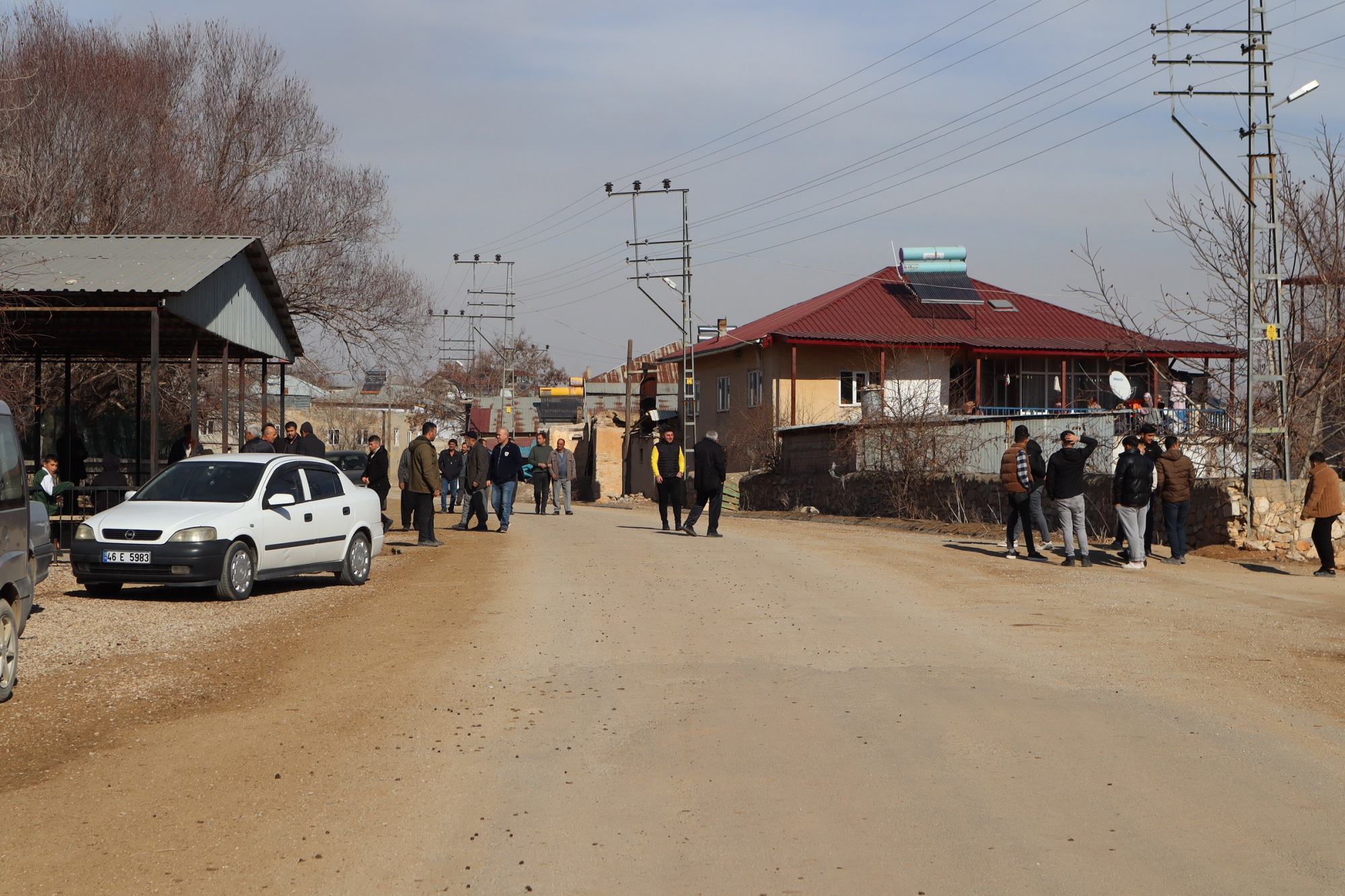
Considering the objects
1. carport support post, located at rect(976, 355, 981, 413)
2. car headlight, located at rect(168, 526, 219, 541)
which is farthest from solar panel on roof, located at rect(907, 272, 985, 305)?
car headlight, located at rect(168, 526, 219, 541)

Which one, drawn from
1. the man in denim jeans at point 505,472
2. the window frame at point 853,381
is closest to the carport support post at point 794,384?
the window frame at point 853,381

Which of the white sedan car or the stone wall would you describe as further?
the stone wall

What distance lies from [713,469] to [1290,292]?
10.3 metres

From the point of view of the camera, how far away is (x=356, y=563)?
14766 mm

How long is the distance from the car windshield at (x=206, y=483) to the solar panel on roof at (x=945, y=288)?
118 ft

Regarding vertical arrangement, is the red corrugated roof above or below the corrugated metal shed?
above

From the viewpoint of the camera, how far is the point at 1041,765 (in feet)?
20.7

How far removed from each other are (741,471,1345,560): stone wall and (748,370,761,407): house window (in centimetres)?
750

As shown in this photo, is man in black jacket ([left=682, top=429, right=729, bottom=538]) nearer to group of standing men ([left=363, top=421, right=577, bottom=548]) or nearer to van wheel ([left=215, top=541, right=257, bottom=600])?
group of standing men ([left=363, top=421, right=577, bottom=548])

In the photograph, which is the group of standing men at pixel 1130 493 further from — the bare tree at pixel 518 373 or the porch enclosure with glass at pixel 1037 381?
the bare tree at pixel 518 373

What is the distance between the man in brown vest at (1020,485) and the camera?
679 inches

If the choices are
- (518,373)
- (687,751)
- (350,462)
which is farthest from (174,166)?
(518,373)

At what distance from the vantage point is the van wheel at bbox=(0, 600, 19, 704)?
25.5ft

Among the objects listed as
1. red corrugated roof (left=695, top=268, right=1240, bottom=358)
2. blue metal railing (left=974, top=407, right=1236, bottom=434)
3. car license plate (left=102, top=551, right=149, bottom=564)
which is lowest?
car license plate (left=102, top=551, right=149, bottom=564)
